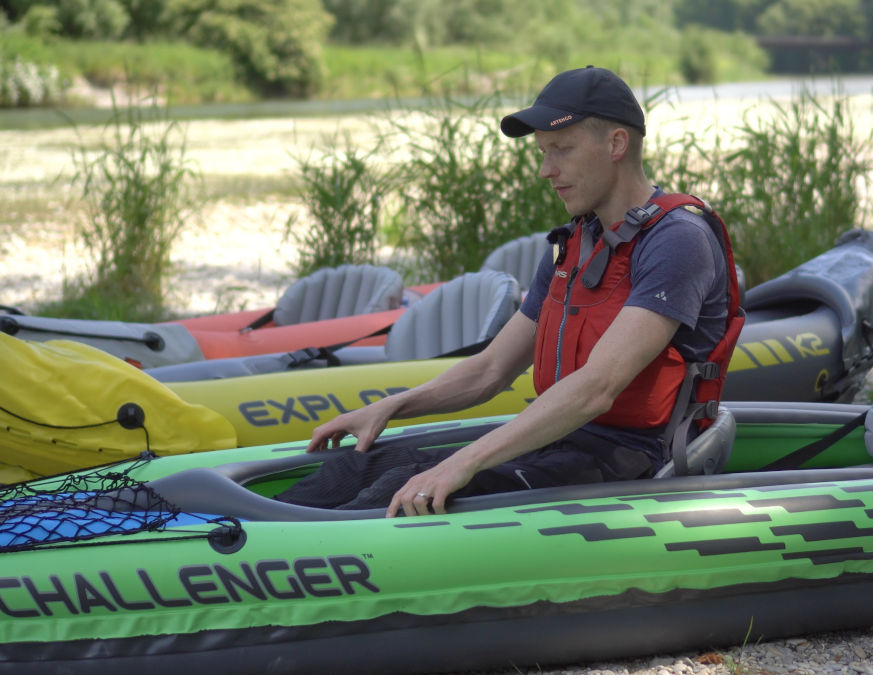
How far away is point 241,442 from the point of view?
12.0 ft

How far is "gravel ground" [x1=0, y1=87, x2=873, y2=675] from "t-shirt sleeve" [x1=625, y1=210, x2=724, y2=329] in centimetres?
85

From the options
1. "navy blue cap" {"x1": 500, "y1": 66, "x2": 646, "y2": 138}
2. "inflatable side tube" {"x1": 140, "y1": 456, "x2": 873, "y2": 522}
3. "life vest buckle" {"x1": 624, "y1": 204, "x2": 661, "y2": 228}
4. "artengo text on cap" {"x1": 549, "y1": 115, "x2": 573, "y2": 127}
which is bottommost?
"inflatable side tube" {"x1": 140, "y1": 456, "x2": 873, "y2": 522}

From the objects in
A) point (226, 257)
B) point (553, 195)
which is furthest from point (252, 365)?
point (226, 257)

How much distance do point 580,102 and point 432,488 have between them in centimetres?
93

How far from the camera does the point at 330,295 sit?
514cm

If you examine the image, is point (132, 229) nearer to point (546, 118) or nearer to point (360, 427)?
point (360, 427)

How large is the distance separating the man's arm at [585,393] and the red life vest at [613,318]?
12 cm

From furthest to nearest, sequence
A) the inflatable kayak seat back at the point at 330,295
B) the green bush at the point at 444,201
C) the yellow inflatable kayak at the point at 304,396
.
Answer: the green bush at the point at 444,201 < the inflatable kayak seat back at the point at 330,295 < the yellow inflatable kayak at the point at 304,396

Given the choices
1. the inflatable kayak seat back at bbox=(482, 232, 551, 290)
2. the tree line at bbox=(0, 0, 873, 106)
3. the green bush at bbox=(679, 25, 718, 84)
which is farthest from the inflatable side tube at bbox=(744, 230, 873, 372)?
the green bush at bbox=(679, 25, 718, 84)

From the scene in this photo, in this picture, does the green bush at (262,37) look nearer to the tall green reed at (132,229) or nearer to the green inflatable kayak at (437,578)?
the tall green reed at (132,229)

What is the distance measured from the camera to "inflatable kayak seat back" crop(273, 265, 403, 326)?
5059 mm

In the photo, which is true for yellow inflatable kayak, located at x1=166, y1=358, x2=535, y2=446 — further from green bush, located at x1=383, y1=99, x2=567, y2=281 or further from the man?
green bush, located at x1=383, y1=99, x2=567, y2=281

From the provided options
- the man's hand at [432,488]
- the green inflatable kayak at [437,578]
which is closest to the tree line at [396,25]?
the green inflatable kayak at [437,578]

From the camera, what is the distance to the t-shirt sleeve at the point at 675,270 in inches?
85.7
